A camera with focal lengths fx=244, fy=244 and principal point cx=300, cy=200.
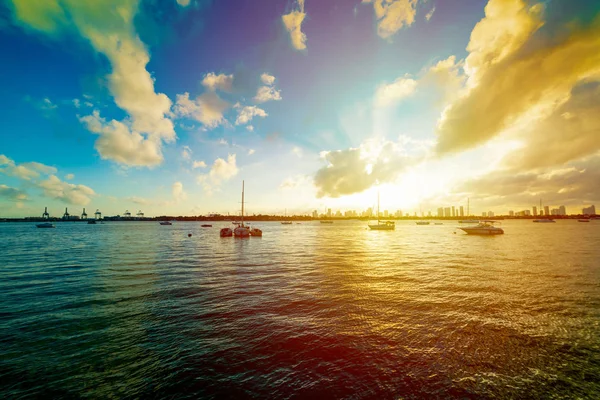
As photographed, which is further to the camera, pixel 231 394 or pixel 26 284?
pixel 26 284

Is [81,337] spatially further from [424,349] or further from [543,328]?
[543,328]

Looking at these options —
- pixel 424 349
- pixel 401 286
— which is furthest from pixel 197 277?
pixel 424 349

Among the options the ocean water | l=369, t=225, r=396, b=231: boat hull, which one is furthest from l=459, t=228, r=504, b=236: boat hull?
the ocean water

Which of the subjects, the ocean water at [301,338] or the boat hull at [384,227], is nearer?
the ocean water at [301,338]

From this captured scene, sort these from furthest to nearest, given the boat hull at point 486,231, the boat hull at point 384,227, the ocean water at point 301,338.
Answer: the boat hull at point 384,227 < the boat hull at point 486,231 < the ocean water at point 301,338

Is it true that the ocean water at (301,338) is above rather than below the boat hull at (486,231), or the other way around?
below

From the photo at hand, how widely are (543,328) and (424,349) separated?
6457 mm

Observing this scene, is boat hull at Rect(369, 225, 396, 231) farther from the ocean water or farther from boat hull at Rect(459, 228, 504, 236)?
the ocean water

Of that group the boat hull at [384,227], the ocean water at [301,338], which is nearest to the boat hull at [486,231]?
the boat hull at [384,227]

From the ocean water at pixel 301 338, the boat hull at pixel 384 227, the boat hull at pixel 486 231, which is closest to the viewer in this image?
the ocean water at pixel 301 338

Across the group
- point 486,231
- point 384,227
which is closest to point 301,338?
point 486,231

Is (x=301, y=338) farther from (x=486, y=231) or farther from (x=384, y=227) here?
(x=384, y=227)

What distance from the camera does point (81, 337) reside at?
10.1 metres

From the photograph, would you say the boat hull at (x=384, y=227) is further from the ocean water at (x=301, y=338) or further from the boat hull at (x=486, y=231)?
the ocean water at (x=301, y=338)
